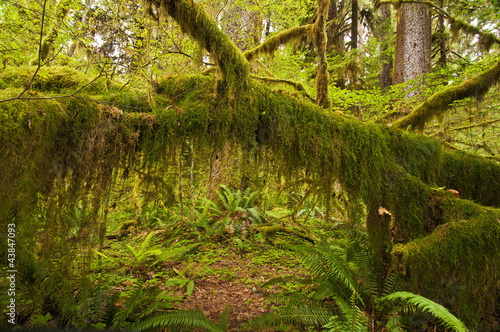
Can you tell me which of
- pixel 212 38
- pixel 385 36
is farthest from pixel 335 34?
pixel 212 38

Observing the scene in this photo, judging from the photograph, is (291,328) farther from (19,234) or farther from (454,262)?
(19,234)

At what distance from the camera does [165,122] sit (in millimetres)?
2213

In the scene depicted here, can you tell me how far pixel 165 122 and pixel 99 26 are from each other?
740 cm

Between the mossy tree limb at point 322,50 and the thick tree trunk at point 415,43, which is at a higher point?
the thick tree trunk at point 415,43

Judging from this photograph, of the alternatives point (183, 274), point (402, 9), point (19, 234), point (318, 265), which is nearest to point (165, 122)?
point (19, 234)

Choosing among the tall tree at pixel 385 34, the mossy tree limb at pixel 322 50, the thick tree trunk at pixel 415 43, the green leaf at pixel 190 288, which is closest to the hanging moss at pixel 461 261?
the mossy tree limb at pixel 322 50

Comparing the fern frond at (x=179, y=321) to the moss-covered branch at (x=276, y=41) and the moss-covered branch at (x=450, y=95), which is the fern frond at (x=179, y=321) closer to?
the moss-covered branch at (x=276, y=41)

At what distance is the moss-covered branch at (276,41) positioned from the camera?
375cm

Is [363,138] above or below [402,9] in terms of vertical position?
below

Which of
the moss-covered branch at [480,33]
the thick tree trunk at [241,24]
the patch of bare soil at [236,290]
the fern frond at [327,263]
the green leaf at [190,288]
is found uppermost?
the thick tree trunk at [241,24]

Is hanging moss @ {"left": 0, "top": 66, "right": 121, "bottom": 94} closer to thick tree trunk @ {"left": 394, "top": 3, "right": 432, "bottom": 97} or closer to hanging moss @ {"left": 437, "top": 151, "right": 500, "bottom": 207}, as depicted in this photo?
hanging moss @ {"left": 437, "top": 151, "right": 500, "bottom": 207}

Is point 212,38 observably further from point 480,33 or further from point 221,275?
point 480,33

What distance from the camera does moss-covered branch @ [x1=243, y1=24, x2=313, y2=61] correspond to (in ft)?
12.3

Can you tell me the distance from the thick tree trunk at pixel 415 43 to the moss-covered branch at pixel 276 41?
439 cm
